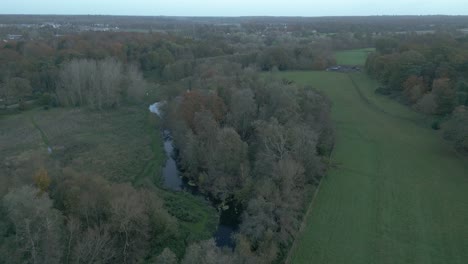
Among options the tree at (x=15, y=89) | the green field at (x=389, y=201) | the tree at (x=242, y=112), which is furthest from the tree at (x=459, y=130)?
the tree at (x=15, y=89)

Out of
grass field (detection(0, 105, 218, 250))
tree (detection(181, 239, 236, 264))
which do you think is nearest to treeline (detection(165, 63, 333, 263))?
tree (detection(181, 239, 236, 264))

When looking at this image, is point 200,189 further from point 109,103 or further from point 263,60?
point 263,60

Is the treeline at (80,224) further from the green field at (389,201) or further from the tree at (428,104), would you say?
the tree at (428,104)

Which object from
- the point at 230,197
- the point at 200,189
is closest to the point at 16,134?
the point at 200,189

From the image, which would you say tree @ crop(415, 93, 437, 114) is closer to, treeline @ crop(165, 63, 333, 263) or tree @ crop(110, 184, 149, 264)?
treeline @ crop(165, 63, 333, 263)

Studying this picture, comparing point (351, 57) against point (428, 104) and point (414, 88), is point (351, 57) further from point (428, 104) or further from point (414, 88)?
point (428, 104)

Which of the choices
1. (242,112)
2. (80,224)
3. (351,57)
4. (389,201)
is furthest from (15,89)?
(351,57)
